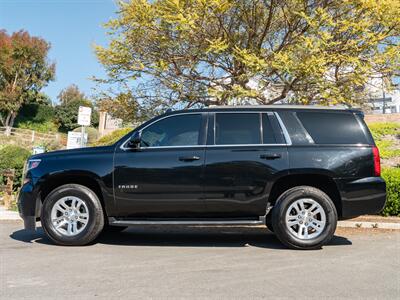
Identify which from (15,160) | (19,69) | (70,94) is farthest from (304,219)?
(70,94)

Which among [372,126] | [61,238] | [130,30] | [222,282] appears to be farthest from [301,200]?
[372,126]

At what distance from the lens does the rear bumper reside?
19.1ft

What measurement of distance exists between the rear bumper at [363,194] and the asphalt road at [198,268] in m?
0.62

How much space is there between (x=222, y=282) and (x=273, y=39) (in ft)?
25.3

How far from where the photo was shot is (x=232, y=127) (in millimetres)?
6168

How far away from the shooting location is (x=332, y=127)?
6121 mm

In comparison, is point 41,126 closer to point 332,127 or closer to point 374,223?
point 374,223

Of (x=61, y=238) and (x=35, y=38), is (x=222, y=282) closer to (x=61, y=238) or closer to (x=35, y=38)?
(x=61, y=238)

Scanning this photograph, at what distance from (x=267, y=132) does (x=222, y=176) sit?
0.90m

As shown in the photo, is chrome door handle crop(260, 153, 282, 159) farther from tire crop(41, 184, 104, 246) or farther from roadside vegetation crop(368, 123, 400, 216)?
roadside vegetation crop(368, 123, 400, 216)

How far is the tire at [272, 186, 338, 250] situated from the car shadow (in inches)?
15.5

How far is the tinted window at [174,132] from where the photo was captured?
614 centimetres

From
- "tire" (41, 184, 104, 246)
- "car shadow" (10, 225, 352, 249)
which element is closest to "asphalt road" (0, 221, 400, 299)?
"car shadow" (10, 225, 352, 249)

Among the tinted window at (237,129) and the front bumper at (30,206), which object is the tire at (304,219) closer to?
the tinted window at (237,129)
